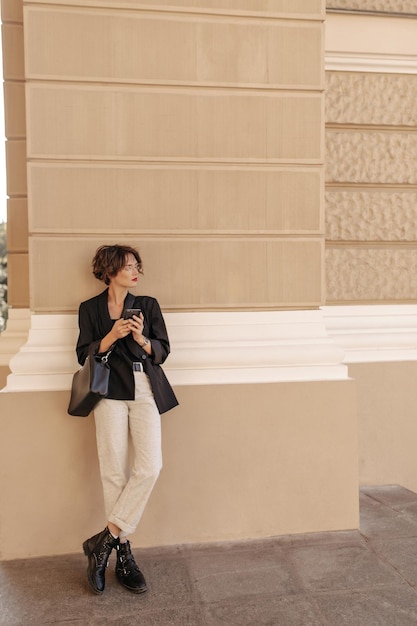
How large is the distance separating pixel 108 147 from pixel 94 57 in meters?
0.60

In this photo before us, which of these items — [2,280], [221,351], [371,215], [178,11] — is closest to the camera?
[178,11]

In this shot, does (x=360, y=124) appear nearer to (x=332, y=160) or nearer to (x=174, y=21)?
(x=332, y=160)

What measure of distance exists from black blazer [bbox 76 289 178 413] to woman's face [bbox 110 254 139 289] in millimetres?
146

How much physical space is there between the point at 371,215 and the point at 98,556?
3.75 m

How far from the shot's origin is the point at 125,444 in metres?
3.68

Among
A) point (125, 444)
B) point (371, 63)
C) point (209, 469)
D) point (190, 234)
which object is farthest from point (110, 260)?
point (371, 63)

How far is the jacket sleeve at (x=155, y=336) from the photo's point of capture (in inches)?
145

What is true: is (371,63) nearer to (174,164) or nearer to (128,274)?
(174,164)

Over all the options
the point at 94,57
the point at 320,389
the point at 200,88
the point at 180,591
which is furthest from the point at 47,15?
the point at 180,591

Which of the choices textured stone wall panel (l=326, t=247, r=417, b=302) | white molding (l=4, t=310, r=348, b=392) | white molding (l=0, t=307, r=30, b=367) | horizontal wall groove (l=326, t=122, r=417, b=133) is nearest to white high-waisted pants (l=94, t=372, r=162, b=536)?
white molding (l=4, t=310, r=348, b=392)

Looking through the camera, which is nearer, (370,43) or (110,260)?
(110,260)

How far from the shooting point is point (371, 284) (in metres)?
5.62

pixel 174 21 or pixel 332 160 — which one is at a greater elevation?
pixel 174 21

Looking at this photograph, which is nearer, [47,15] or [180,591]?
[180,591]
